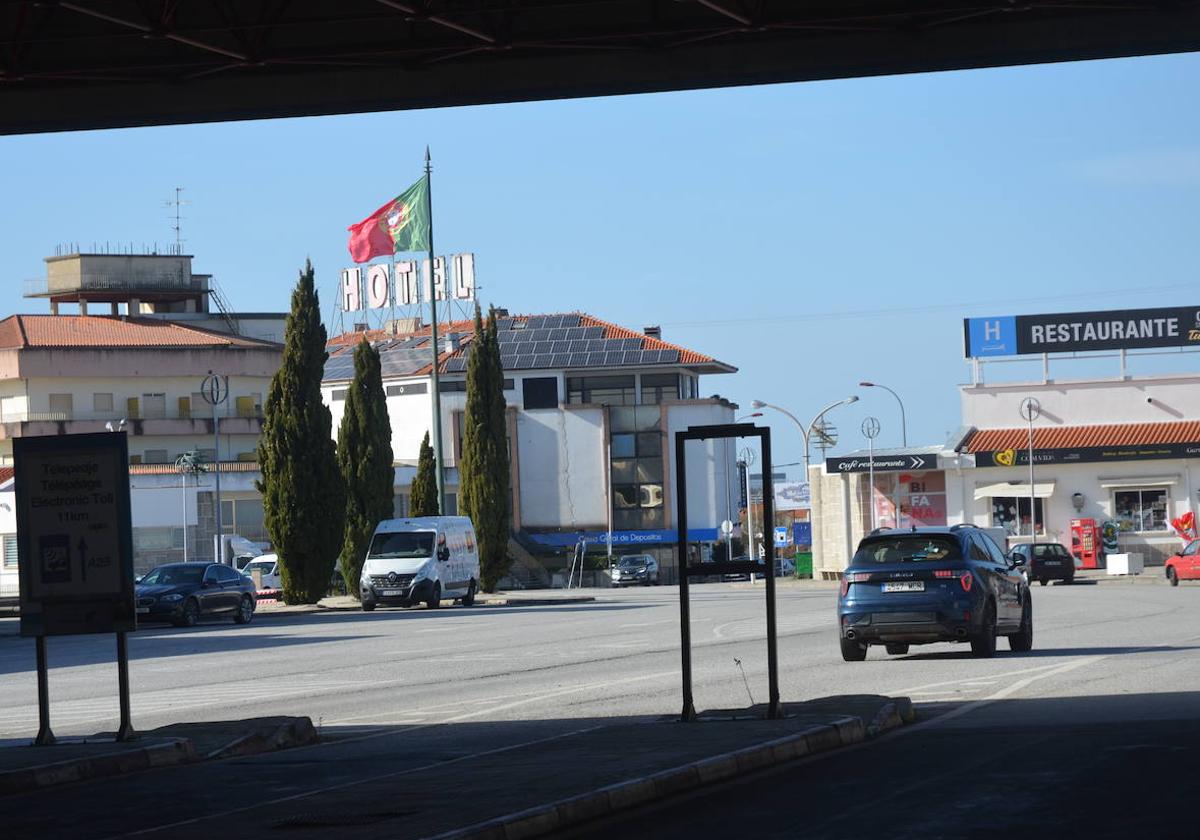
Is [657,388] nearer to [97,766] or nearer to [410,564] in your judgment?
[410,564]

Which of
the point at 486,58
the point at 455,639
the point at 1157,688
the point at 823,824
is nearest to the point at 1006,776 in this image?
the point at 823,824

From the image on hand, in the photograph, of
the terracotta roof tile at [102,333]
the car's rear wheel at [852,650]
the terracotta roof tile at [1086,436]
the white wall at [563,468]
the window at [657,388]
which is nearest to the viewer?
the car's rear wheel at [852,650]

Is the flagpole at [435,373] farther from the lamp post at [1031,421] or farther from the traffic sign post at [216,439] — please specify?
the lamp post at [1031,421]

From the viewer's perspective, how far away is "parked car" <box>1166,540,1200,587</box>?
54.4m

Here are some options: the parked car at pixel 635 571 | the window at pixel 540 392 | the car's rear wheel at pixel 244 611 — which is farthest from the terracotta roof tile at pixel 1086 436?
the car's rear wheel at pixel 244 611

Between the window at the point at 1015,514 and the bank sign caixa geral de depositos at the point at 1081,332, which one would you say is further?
the bank sign caixa geral de depositos at the point at 1081,332

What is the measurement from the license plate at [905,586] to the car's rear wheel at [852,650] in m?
0.84

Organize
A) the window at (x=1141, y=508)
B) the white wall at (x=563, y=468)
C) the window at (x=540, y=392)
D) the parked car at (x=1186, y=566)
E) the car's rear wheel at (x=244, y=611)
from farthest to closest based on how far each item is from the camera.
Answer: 1. the window at (x=540, y=392)
2. the white wall at (x=563, y=468)
3. the window at (x=1141, y=508)
4. the parked car at (x=1186, y=566)
5. the car's rear wheel at (x=244, y=611)

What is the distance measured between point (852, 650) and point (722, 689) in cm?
405

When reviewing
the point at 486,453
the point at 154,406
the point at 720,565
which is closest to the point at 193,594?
the point at 720,565

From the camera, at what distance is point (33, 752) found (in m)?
13.6

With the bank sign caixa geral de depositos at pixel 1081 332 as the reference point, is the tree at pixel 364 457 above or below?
below

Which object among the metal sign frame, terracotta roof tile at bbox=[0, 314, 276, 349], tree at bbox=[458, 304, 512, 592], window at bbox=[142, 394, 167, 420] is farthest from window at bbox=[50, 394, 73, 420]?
the metal sign frame

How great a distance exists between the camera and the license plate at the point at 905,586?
861 inches
